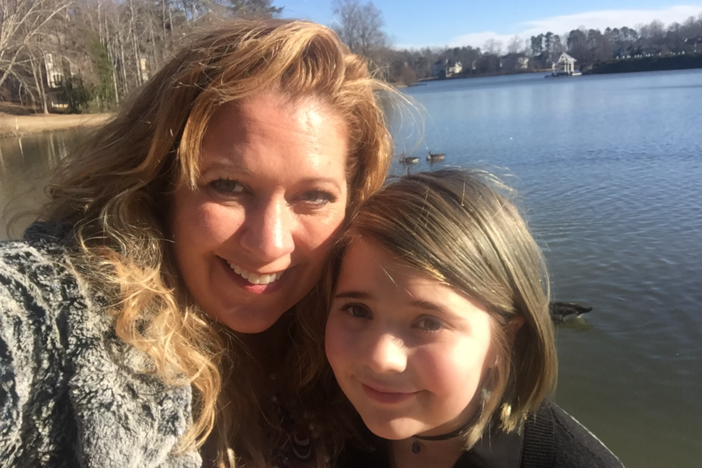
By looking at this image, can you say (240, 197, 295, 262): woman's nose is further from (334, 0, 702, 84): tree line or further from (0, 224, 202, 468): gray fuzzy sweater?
(334, 0, 702, 84): tree line

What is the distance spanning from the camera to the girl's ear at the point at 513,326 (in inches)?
71.8

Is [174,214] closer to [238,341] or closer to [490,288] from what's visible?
[238,341]

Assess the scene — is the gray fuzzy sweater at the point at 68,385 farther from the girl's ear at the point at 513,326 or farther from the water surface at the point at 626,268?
the water surface at the point at 626,268

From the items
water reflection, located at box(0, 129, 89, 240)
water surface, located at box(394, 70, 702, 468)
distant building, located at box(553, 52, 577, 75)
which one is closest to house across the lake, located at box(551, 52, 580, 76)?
distant building, located at box(553, 52, 577, 75)

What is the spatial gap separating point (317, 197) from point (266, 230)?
250 mm

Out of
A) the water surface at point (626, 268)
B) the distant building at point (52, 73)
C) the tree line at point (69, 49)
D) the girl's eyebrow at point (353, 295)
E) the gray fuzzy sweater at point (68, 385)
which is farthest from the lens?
the distant building at point (52, 73)

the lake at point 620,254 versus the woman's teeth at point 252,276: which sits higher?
the woman's teeth at point 252,276

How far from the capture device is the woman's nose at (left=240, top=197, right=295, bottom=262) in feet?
5.66

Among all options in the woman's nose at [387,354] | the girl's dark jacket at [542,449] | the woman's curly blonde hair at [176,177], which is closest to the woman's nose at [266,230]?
the woman's curly blonde hair at [176,177]

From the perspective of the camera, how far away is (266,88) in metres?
1.76

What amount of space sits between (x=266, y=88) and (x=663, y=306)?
8.02 m

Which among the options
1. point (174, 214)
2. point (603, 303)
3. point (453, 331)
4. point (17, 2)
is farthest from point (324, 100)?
point (17, 2)

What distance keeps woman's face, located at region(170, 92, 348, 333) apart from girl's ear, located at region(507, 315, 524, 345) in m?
0.75

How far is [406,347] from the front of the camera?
1651mm
